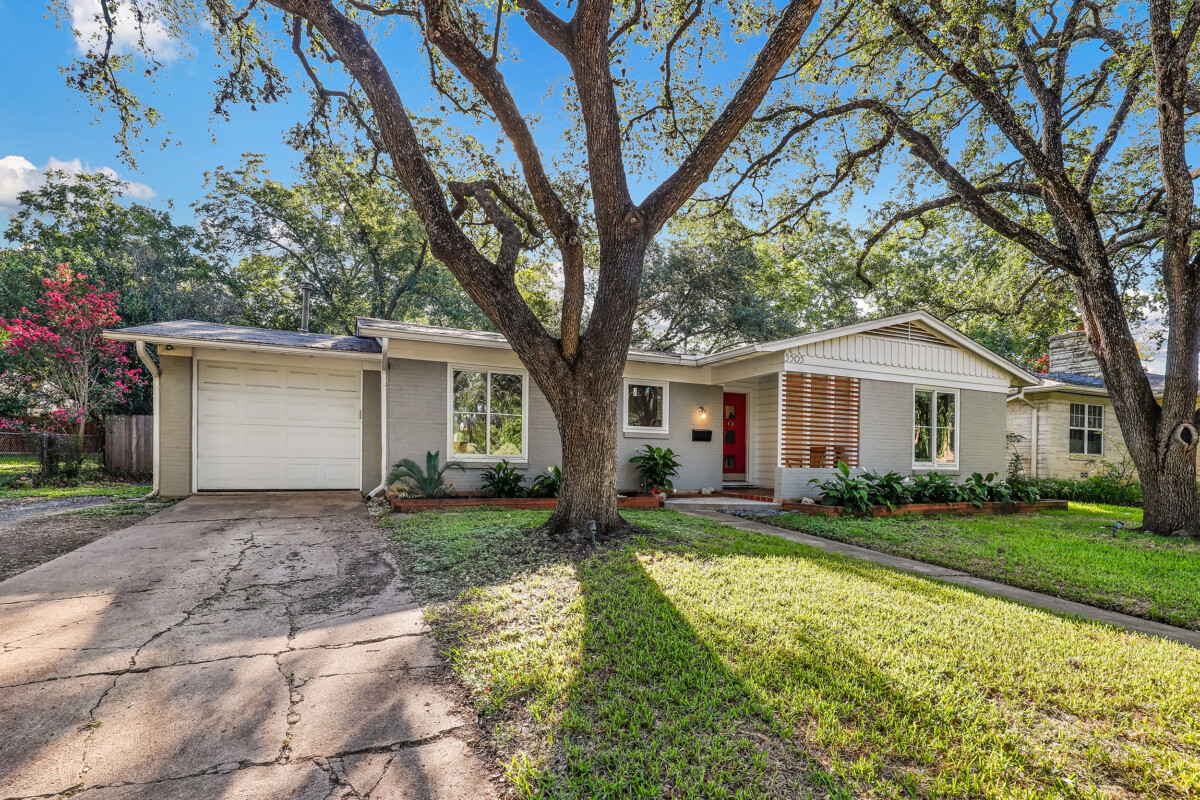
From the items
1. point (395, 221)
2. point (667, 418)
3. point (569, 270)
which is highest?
point (395, 221)

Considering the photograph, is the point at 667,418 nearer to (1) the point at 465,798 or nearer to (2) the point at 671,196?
(2) the point at 671,196

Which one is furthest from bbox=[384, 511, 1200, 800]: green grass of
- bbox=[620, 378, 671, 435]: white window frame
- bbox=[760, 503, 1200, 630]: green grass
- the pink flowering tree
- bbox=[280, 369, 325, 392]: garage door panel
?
the pink flowering tree

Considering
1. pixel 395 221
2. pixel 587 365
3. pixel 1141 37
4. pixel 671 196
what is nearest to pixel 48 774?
pixel 587 365

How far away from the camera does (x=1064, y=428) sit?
13.5m

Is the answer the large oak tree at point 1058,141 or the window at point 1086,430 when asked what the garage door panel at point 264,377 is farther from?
the window at point 1086,430

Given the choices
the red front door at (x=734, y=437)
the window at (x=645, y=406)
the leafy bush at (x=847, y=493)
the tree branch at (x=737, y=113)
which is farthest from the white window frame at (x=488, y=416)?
the leafy bush at (x=847, y=493)

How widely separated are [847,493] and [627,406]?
4.06 metres

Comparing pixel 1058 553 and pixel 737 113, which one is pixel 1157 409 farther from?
pixel 737 113

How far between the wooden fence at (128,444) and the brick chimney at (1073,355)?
78.0 ft

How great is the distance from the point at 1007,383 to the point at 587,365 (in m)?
10.7

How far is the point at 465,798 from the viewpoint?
1.80 metres

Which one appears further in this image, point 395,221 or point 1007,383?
point 395,221

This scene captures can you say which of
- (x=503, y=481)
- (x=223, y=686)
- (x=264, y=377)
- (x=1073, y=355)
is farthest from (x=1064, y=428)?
(x=264, y=377)

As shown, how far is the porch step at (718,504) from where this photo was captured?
873cm
